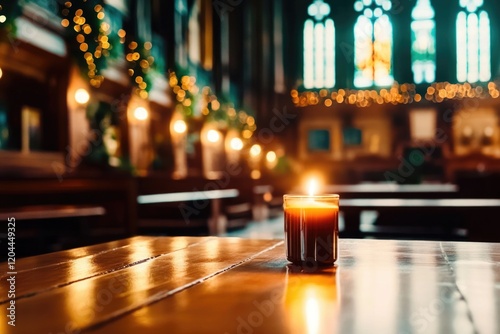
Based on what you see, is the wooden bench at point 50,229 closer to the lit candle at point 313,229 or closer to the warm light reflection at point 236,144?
the lit candle at point 313,229

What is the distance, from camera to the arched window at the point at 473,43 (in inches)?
558

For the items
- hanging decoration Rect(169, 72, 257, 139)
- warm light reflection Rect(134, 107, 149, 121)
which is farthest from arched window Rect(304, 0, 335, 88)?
warm light reflection Rect(134, 107, 149, 121)

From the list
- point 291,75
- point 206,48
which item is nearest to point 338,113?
point 291,75

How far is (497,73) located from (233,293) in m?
14.7

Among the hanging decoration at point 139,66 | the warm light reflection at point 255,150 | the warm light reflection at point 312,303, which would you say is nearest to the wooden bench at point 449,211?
the warm light reflection at point 312,303

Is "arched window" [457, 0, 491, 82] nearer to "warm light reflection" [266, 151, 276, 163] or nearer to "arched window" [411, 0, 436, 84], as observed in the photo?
"arched window" [411, 0, 436, 84]

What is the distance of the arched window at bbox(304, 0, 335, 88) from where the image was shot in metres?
15.2

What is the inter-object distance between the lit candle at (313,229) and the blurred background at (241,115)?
0.33m

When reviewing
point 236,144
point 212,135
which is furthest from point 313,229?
point 236,144

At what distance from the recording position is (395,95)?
46.3ft

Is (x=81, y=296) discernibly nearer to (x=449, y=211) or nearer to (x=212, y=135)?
(x=449, y=211)

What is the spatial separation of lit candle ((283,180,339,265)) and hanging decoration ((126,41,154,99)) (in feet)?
23.4

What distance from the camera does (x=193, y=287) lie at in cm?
83

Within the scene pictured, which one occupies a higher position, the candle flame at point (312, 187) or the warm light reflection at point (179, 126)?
the warm light reflection at point (179, 126)
